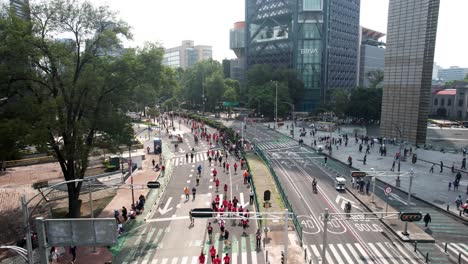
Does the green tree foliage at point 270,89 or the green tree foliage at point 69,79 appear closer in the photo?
the green tree foliage at point 69,79

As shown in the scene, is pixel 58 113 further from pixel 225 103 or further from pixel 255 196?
pixel 225 103

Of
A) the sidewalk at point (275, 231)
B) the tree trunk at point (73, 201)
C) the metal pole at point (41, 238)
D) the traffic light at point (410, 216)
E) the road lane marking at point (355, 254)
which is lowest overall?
the road lane marking at point (355, 254)

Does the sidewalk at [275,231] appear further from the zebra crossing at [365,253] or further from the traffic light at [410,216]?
the traffic light at [410,216]

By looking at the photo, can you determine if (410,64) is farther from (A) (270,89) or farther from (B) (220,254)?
(B) (220,254)

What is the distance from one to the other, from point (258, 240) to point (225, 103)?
8807cm

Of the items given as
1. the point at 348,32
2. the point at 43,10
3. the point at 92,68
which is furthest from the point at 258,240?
the point at 348,32

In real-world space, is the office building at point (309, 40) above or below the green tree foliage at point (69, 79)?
above

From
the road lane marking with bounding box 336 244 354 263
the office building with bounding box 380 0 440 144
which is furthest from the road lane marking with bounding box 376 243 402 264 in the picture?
the office building with bounding box 380 0 440 144

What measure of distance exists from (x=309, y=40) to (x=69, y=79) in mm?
109842

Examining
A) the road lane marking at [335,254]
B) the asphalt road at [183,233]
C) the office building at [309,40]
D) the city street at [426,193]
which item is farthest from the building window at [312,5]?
the road lane marking at [335,254]

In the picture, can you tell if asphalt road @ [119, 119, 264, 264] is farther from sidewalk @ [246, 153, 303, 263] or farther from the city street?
the city street

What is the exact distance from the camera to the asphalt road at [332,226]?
2294 centimetres

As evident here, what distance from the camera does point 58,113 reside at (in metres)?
24.6

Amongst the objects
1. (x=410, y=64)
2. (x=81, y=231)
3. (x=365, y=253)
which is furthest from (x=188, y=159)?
(x=410, y=64)
